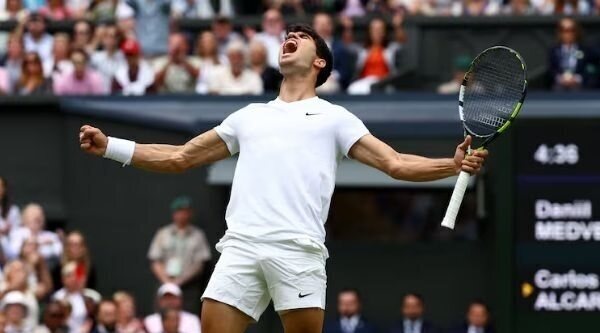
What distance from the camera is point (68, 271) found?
15.6m

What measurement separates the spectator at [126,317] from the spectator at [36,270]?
2.44ft

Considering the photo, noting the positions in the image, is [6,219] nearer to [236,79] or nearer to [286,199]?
[236,79]

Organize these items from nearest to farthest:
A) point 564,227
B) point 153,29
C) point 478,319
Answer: point 564,227 → point 478,319 → point 153,29

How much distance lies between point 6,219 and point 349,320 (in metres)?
3.41

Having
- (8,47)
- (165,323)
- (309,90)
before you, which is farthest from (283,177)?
(8,47)

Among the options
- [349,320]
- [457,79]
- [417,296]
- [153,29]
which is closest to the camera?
[349,320]

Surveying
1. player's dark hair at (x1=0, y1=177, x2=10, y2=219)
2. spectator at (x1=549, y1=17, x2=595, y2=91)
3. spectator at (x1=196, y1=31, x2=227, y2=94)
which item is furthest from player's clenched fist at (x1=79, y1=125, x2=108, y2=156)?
spectator at (x1=196, y1=31, x2=227, y2=94)

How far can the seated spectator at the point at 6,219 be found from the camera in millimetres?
15883

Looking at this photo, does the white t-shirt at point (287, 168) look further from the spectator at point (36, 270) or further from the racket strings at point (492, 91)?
the spectator at point (36, 270)

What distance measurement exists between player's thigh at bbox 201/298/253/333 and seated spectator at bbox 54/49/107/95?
942cm

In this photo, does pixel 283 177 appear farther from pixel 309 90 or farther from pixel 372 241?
pixel 372 241

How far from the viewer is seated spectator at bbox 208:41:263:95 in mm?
16719

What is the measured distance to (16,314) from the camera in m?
14.5

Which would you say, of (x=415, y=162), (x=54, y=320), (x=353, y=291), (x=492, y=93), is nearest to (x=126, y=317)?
(x=54, y=320)
